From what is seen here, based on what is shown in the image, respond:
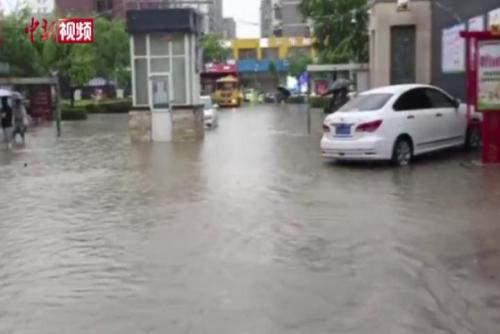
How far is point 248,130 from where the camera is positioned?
32.0 meters

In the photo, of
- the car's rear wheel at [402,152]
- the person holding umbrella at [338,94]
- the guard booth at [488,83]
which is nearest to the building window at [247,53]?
the person holding umbrella at [338,94]

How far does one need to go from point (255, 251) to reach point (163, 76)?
19.1 meters

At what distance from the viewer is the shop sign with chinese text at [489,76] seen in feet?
50.8

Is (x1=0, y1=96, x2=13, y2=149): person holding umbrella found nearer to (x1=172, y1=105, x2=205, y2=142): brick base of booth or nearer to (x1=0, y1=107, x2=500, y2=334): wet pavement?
(x1=172, y1=105, x2=205, y2=142): brick base of booth

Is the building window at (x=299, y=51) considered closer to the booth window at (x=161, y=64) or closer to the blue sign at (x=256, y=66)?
the blue sign at (x=256, y=66)

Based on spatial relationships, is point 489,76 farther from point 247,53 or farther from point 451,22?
point 247,53

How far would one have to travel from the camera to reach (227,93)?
70938 millimetres

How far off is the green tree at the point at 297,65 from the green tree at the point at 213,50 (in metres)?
7.51

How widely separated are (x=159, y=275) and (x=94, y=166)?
11306mm

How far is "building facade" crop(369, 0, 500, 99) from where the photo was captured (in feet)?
86.9

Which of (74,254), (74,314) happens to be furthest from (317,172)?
(74,314)

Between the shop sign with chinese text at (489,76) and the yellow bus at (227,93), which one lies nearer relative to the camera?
the shop sign with chinese text at (489,76)

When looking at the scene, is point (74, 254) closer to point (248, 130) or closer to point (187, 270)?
point (187, 270)

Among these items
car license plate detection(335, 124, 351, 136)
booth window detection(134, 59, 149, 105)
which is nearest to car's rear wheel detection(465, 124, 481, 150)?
car license plate detection(335, 124, 351, 136)
